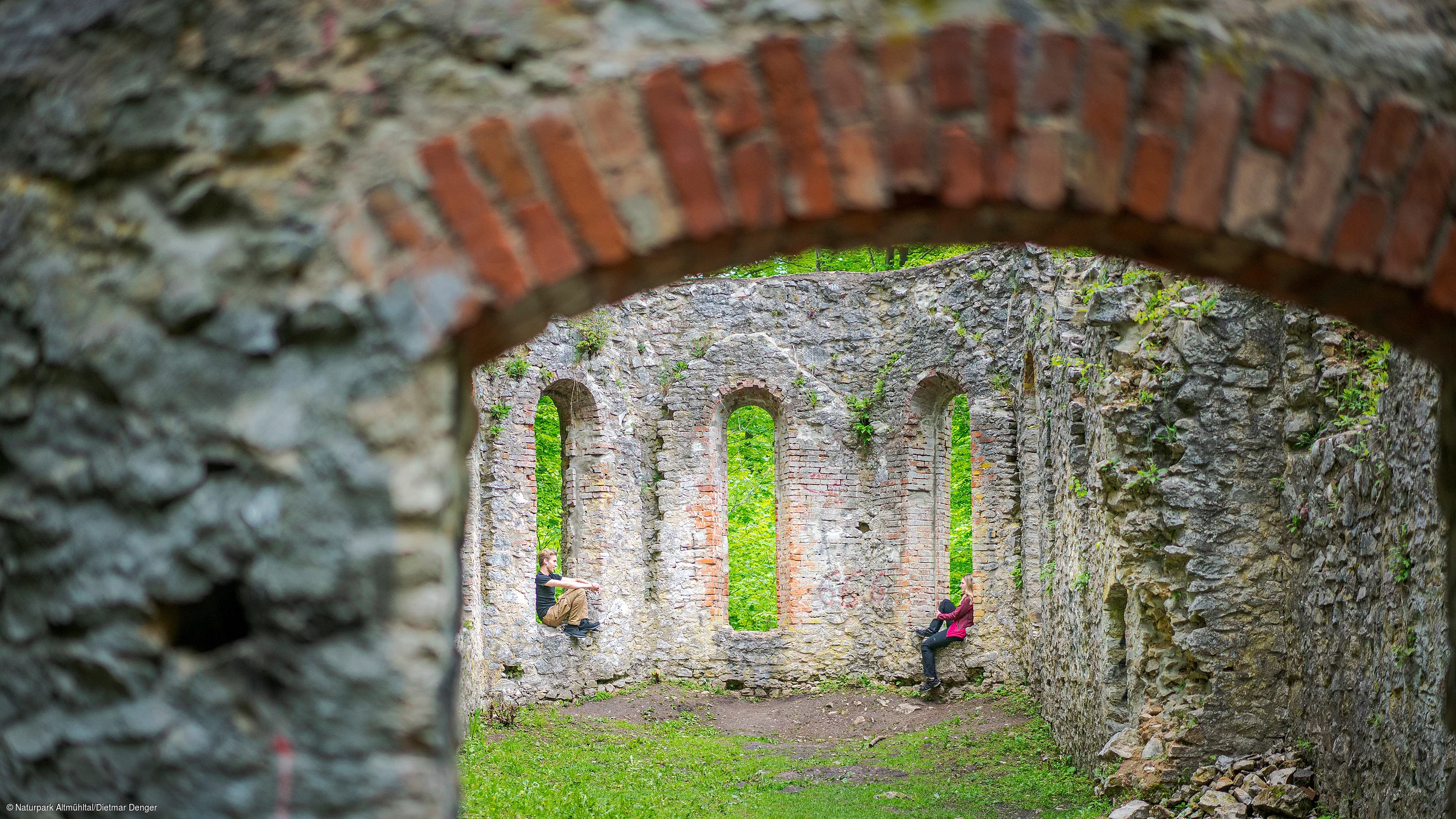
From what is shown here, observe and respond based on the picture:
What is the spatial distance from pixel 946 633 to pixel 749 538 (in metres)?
5.83

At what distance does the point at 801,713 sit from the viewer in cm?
1312

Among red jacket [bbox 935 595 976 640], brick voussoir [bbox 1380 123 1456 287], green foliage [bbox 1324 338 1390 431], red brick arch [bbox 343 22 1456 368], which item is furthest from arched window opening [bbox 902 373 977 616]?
red brick arch [bbox 343 22 1456 368]

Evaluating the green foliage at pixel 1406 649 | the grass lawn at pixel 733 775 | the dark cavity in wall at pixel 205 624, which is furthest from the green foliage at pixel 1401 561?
the dark cavity in wall at pixel 205 624

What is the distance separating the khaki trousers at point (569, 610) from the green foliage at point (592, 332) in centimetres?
303

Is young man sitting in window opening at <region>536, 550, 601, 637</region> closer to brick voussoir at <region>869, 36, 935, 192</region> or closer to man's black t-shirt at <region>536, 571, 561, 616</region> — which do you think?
man's black t-shirt at <region>536, 571, 561, 616</region>

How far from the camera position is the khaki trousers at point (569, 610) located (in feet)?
42.9

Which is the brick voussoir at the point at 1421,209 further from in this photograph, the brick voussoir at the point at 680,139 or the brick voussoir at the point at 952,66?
the brick voussoir at the point at 680,139

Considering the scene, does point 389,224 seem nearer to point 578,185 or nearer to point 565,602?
point 578,185

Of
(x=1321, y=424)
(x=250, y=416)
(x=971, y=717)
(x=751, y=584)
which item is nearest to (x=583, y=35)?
(x=250, y=416)

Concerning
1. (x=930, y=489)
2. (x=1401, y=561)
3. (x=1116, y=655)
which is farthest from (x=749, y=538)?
(x=1401, y=561)

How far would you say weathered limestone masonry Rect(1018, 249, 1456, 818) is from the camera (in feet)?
15.4

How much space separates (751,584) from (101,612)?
1676 cm

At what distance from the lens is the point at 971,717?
1177 cm

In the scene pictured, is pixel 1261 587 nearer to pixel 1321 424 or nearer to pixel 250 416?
pixel 1321 424
